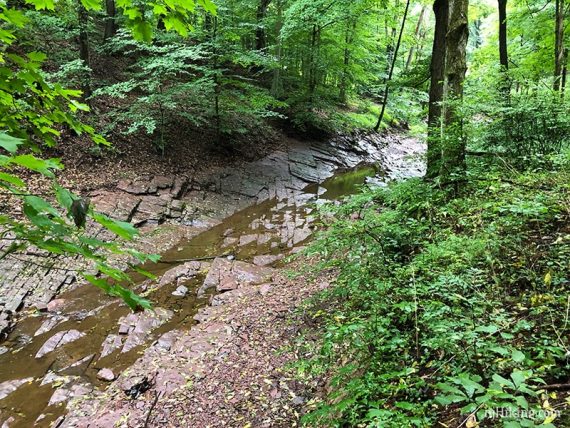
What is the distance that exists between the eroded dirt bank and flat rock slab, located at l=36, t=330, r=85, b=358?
0.02 metres

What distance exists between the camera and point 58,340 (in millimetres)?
5742

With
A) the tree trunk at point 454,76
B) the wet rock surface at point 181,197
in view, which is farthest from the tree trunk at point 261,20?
the tree trunk at point 454,76

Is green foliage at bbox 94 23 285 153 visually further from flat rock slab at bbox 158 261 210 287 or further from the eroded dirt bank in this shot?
flat rock slab at bbox 158 261 210 287

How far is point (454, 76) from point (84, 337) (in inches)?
277

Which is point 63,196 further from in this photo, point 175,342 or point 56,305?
point 56,305

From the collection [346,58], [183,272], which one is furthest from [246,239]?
[346,58]

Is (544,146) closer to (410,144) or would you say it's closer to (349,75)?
(349,75)

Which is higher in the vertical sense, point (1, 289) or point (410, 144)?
point (410, 144)

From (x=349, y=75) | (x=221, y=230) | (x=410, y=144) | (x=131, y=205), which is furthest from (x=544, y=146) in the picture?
(x=410, y=144)

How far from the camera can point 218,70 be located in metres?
12.4

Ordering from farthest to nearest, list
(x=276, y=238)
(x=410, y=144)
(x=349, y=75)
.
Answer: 1. (x=410, y=144)
2. (x=349, y=75)
3. (x=276, y=238)

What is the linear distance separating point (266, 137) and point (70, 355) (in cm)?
1318

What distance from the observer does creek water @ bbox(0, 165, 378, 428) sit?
4.69 meters

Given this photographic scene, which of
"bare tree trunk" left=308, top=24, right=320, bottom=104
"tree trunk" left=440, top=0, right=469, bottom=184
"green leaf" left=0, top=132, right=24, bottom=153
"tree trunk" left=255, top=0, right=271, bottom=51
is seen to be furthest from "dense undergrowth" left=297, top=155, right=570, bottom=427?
"bare tree trunk" left=308, top=24, right=320, bottom=104
